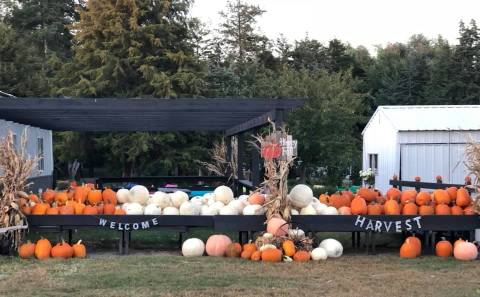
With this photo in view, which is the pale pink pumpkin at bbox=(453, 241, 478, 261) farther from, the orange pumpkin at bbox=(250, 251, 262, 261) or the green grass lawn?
the orange pumpkin at bbox=(250, 251, 262, 261)

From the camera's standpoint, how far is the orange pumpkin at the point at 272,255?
9203 mm

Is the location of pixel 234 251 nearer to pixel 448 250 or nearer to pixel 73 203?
pixel 73 203

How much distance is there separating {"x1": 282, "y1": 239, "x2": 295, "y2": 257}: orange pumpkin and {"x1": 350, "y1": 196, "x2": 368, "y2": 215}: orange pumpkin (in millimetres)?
1287

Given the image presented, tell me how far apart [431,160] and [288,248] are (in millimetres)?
12097

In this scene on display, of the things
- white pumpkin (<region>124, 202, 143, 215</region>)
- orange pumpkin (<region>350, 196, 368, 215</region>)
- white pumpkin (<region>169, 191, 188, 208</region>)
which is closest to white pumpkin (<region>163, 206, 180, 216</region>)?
white pumpkin (<region>169, 191, 188, 208</region>)

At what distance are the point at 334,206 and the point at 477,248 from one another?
2.24 m

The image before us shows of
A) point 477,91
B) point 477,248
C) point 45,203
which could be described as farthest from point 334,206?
point 477,91

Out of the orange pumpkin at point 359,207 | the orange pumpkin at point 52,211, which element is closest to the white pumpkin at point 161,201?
the orange pumpkin at point 52,211

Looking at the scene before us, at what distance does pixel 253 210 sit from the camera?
394 inches

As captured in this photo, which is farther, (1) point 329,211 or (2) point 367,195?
(2) point 367,195

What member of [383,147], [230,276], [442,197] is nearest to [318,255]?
[230,276]

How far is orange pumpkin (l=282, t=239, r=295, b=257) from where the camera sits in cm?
937

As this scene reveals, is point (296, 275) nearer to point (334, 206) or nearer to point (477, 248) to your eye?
point (334, 206)

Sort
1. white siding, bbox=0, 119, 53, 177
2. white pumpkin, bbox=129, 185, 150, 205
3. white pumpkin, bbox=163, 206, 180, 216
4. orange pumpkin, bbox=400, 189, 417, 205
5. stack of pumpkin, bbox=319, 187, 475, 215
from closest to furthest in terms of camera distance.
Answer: stack of pumpkin, bbox=319, 187, 475, 215, white pumpkin, bbox=163, 206, 180, 216, orange pumpkin, bbox=400, 189, 417, 205, white pumpkin, bbox=129, 185, 150, 205, white siding, bbox=0, 119, 53, 177
